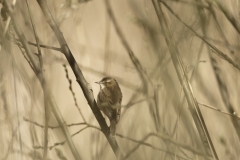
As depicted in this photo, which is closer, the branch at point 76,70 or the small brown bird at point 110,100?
the branch at point 76,70

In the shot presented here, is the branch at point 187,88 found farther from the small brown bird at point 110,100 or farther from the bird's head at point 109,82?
the bird's head at point 109,82

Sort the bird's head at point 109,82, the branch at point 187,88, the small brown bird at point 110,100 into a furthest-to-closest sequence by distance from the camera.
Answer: the bird's head at point 109,82 → the small brown bird at point 110,100 → the branch at point 187,88

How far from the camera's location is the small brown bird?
164 centimetres

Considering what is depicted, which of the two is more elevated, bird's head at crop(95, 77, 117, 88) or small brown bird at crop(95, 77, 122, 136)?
bird's head at crop(95, 77, 117, 88)

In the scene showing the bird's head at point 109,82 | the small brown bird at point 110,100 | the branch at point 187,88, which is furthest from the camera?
the bird's head at point 109,82

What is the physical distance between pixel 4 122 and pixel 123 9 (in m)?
1.51

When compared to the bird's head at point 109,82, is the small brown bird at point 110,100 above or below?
below

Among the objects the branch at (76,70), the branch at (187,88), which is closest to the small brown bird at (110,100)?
the branch at (76,70)

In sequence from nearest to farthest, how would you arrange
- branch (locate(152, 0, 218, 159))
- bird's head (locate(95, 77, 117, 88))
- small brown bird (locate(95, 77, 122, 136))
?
branch (locate(152, 0, 218, 159)) < small brown bird (locate(95, 77, 122, 136)) < bird's head (locate(95, 77, 117, 88))

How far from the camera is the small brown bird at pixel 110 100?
1.64m

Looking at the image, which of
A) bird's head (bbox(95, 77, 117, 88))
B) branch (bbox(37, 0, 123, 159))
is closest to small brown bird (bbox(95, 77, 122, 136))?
bird's head (bbox(95, 77, 117, 88))

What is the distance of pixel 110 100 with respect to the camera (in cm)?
175

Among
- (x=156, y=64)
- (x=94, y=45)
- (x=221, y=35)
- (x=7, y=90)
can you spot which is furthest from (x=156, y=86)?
(x=94, y=45)

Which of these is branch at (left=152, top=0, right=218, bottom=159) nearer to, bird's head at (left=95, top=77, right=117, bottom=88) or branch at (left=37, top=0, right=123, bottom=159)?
branch at (left=37, top=0, right=123, bottom=159)
